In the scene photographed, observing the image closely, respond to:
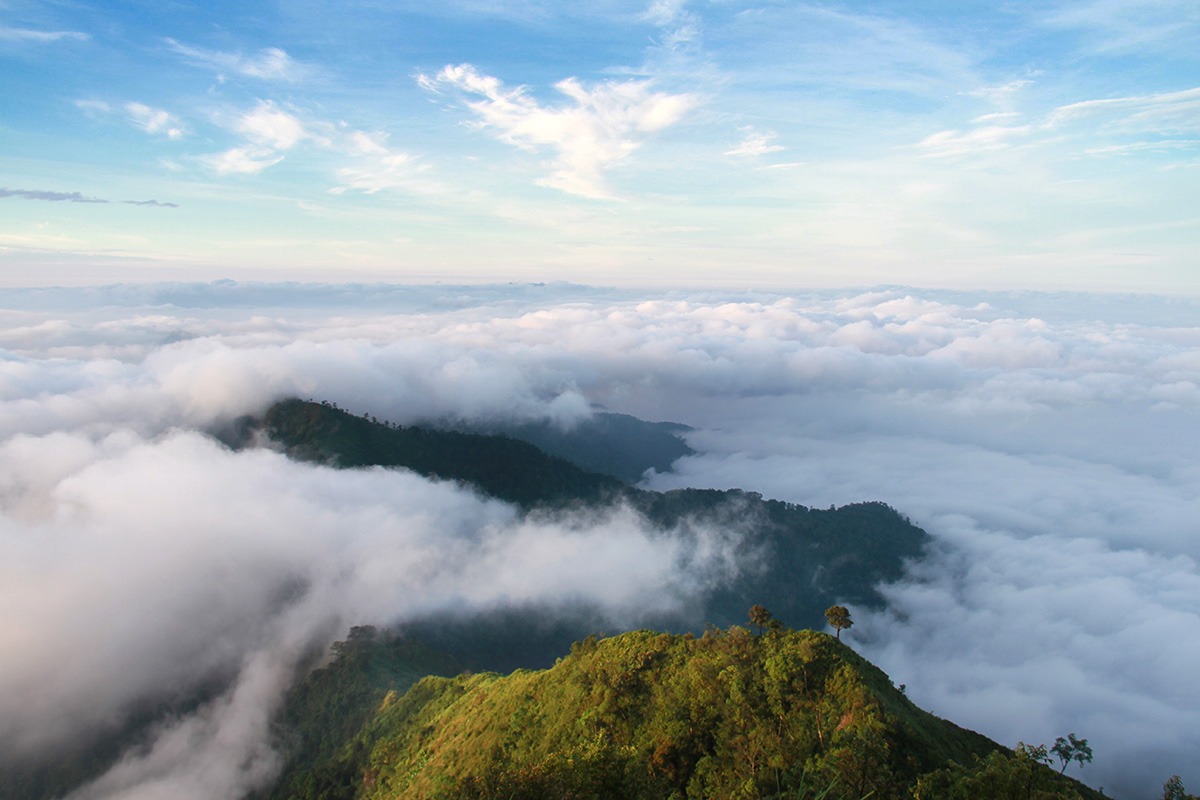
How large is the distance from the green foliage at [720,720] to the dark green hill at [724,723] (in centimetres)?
10

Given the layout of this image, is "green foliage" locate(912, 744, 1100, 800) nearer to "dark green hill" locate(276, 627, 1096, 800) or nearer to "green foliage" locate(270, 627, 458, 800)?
"dark green hill" locate(276, 627, 1096, 800)

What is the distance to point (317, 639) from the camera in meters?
130

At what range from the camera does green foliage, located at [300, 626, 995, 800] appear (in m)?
38.8

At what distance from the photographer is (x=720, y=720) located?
1758 inches

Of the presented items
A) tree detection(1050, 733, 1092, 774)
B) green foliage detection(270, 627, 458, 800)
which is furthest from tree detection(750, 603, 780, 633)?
green foliage detection(270, 627, 458, 800)

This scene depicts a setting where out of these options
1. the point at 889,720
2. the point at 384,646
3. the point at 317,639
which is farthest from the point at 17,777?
the point at 889,720

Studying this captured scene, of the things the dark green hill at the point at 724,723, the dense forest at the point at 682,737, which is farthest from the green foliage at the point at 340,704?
the dark green hill at the point at 724,723

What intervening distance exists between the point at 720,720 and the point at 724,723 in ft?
1.77

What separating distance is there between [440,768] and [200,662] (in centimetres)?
10150

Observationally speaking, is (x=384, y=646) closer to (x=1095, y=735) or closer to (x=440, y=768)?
(x=440, y=768)

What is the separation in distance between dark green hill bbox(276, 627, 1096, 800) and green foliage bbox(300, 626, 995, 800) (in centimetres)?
10

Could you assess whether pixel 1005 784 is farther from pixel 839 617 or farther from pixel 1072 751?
pixel 839 617

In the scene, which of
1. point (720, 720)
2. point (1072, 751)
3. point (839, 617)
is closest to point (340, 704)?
point (720, 720)

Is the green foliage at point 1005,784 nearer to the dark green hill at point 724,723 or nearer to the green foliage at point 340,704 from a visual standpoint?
the dark green hill at point 724,723
